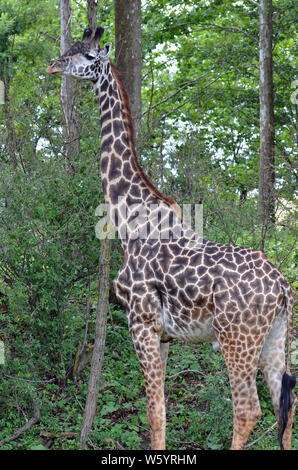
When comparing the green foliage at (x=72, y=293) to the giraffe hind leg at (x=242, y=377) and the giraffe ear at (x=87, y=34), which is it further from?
the giraffe ear at (x=87, y=34)

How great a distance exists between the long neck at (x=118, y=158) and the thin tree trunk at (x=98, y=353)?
0.52 metres

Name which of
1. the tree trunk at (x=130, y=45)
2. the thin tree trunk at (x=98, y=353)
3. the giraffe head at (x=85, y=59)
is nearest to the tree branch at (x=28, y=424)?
the thin tree trunk at (x=98, y=353)

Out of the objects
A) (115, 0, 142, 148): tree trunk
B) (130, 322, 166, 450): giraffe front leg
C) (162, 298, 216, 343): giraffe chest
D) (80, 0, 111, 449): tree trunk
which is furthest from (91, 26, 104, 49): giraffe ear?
(115, 0, 142, 148): tree trunk

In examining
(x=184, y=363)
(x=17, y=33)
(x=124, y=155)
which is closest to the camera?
(x=124, y=155)

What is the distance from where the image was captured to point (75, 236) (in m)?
6.59

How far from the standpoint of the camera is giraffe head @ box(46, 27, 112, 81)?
5.33 metres

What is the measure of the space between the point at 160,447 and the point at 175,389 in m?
1.96

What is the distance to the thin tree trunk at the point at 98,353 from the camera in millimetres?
5520

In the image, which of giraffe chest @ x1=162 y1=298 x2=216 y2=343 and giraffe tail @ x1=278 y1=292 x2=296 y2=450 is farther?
giraffe chest @ x1=162 y1=298 x2=216 y2=343

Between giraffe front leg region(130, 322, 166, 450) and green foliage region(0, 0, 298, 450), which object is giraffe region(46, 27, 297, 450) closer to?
giraffe front leg region(130, 322, 166, 450)
